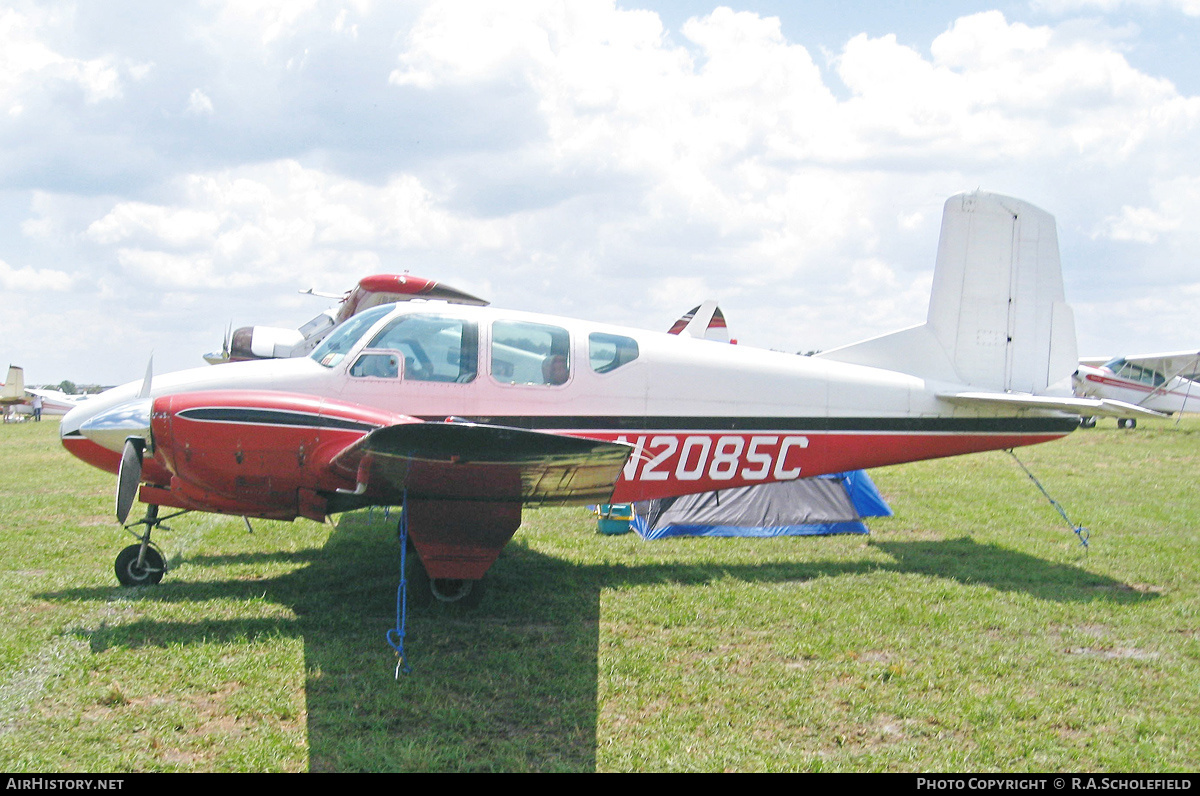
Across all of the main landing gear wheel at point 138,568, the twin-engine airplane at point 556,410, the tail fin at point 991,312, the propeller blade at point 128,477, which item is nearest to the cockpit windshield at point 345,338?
the twin-engine airplane at point 556,410

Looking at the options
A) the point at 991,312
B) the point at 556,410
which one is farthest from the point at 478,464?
the point at 991,312

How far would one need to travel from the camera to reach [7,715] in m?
4.00

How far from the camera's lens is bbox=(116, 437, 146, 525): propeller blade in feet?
17.8

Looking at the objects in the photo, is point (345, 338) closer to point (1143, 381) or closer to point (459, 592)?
point (459, 592)

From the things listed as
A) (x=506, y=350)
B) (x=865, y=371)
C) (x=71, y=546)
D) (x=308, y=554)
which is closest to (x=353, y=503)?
(x=506, y=350)

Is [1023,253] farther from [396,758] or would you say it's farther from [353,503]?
[396,758]

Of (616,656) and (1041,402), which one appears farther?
(1041,402)

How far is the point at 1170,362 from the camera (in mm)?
30172

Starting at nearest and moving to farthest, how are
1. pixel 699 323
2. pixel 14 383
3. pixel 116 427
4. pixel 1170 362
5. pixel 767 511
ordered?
pixel 116 427 → pixel 767 511 → pixel 699 323 → pixel 1170 362 → pixel 14 383

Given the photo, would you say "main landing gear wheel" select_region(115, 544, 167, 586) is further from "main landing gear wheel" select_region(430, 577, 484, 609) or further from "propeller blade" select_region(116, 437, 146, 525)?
"main landing gear wheel" select_region(430, 577, 484, 609)

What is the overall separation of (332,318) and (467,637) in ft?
42.7

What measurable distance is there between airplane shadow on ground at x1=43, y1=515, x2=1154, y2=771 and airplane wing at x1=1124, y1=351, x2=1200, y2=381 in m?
27.3

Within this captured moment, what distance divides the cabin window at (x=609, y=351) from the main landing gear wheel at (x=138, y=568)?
3901 mm

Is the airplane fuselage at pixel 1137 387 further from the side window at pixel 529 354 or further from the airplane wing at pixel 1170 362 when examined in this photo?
the side window at pixel 529 354
